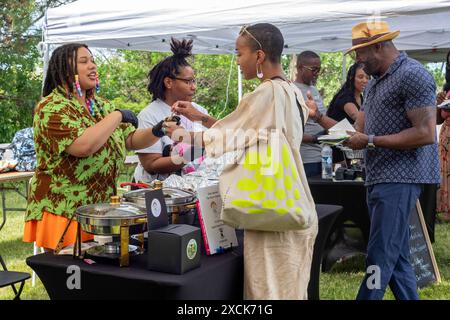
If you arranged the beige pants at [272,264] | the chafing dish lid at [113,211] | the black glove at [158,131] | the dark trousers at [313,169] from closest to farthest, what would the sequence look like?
the chafing dish lid at [113,211]
the beige pants at [272,264]
the black glove at [158,131]
the dark trousers at [313,169]

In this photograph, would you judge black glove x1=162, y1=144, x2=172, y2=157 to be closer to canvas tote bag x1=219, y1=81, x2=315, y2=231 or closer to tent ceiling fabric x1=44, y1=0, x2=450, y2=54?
canvas tote bag x1=219, y1=81, x2=315, y2=231

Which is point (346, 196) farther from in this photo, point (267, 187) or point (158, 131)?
point (267, 187)

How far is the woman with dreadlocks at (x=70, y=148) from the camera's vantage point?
7.80ft

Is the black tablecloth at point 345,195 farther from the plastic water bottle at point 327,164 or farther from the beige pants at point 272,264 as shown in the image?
the beige pants at point 272,264

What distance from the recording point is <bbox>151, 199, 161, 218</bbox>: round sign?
6.20 feet

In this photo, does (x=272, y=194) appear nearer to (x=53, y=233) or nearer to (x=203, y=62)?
(x=53, y=233)

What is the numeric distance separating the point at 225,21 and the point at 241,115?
7.30 ft

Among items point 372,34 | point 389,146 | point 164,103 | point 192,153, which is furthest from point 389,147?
point 164,103

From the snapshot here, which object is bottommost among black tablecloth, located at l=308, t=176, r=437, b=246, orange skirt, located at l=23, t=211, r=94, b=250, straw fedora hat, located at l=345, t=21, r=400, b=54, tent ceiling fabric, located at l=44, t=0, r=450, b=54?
black tablecloth, located at l=308, t=176, r=437, b=246

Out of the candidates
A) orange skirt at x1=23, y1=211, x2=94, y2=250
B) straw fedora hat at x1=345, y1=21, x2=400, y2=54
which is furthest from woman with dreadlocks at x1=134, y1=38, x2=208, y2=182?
straw fedora hat at x1=345, y1=21, x2=400, y2=54

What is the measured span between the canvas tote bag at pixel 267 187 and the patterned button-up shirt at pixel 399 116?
103cm

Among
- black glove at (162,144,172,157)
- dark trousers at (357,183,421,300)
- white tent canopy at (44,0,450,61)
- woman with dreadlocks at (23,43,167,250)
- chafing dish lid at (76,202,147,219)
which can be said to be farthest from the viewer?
white tent canopy at (44,0,450,61)

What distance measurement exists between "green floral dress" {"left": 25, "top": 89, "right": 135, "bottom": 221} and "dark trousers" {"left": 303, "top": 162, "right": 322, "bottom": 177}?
2284 mm

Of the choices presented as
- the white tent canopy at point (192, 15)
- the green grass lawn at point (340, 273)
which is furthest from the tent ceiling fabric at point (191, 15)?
the green grass lawn at point (340, 273)
